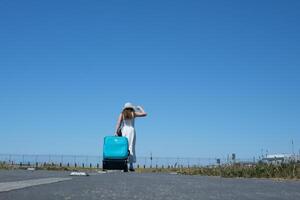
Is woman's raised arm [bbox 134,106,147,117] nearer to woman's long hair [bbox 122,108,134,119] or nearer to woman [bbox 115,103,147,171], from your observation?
woman [bbox 115,103,147,171]

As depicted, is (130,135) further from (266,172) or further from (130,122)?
(266,172)

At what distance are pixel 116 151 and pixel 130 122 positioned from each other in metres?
1.23

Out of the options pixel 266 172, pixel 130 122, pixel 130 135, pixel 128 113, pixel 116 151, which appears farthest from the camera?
pixel 130 122

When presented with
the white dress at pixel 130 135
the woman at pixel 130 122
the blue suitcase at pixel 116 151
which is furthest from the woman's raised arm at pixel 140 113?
the blue suitcase at pixel 116 151

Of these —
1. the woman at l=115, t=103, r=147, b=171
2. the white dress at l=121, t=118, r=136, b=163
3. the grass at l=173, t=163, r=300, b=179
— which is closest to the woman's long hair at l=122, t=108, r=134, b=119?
the woman at l=115, t=103, r=147, b=171

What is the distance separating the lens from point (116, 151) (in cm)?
1499

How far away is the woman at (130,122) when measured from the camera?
15.5 meters

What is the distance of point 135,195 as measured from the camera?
5645mm

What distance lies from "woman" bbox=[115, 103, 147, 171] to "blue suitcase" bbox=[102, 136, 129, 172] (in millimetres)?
439

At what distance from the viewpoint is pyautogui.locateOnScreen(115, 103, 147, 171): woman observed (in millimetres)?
15516

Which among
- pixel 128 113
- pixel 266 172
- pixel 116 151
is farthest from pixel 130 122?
pixel 266 172

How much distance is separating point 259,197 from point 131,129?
9876mm

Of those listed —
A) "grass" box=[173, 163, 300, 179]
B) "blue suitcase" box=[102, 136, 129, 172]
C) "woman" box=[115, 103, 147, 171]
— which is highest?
"woman" box=[115, 103, 147, 171]

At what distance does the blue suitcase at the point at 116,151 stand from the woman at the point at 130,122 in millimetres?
439
